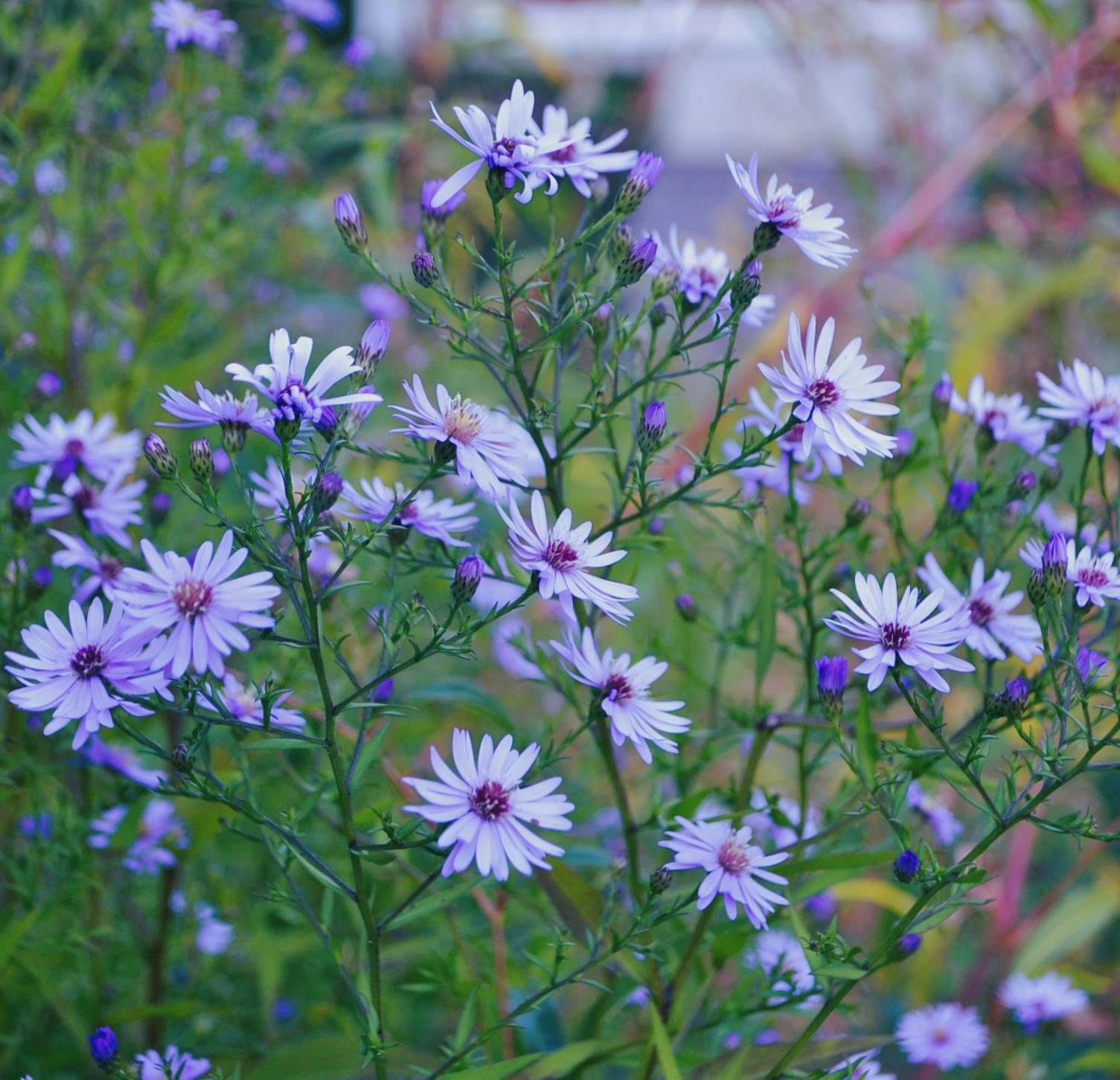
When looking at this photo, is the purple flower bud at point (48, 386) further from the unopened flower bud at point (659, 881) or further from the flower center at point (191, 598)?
the unopened flower bud at point (659, 881)

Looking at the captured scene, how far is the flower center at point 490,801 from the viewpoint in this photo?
52 cm

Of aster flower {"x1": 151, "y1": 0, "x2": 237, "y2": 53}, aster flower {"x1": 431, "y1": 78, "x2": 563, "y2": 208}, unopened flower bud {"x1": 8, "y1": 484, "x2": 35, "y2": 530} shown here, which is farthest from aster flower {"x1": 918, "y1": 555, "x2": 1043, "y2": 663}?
aster flower {"x1": 151, "y1": 0, "x2": 237, "y2": 53}

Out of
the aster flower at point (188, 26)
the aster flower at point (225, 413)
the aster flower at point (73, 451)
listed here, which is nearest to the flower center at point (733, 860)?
the aster flower at point (225, 413)

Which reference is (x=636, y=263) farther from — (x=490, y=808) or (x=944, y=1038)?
(x=944, y=1038)

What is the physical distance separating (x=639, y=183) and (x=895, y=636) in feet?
0.95

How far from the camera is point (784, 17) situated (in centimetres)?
209

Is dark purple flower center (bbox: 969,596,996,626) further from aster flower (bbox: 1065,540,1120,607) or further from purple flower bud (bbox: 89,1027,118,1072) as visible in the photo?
purple flower bud (bbox: 89,1027,118,1072)

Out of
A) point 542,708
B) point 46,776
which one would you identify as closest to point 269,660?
point 46,776

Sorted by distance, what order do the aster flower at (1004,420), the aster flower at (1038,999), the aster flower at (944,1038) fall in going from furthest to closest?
the aster flower at (1038,999)
the aster flower at (944,1038)
the aster flower at (1004,420)

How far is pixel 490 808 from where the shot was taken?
0.52 meters

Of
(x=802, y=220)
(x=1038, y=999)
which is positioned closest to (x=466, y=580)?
(x=802, y=220)

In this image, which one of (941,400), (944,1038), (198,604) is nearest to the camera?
(198,604)

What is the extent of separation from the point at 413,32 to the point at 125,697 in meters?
1.83

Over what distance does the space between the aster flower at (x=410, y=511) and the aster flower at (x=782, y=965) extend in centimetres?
32
